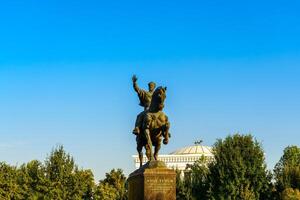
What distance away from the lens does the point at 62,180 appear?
70.4 meters

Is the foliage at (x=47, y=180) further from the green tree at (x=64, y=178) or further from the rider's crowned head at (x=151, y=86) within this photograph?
the rider's crowned head at (x=151, y=86)

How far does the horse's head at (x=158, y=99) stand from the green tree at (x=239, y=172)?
34.8 metres

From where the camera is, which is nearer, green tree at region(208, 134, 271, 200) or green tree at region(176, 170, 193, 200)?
green tree at region(208, 134, 271, 200)

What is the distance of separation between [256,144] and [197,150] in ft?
197

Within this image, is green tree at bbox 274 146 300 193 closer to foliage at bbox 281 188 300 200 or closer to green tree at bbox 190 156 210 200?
foliage at bbox 281 188 300 200

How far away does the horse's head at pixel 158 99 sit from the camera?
87.4ft

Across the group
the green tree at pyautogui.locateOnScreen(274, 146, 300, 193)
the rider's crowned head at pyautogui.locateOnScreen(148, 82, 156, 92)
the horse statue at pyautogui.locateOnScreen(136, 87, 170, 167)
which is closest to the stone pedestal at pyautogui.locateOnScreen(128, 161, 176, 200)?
the horse statue at pyautogui.locateOnScreen(136, 87, 170, 167)

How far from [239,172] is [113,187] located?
2288cm

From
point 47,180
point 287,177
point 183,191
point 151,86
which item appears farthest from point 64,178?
point 151,86

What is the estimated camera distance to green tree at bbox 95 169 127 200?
73375 mm

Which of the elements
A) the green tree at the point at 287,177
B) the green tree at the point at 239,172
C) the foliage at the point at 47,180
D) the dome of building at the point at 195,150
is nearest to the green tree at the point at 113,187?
the foliage at the point at 47,180

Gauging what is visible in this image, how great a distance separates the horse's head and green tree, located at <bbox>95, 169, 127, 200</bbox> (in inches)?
1747

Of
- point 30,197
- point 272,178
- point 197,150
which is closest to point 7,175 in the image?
point 30,197

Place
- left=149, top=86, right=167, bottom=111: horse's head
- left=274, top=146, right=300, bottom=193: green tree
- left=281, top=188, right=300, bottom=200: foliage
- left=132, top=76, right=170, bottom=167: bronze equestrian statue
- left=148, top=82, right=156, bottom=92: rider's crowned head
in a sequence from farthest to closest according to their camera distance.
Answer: left=274, top=146, right=300, bottom=193: green tree < left=281, top=188, right=300, bottom=200: foliage < left=148, top=82, right=156, bottom=92: rider's crowned head < left=132, top=76, right=170, bottom=167: bronze equestrian statue < left=149, top=86, right=167, bottom=111: horse's head
